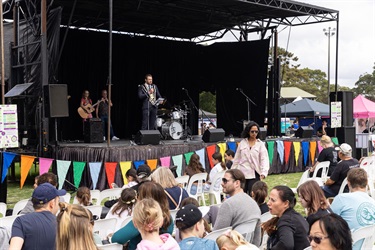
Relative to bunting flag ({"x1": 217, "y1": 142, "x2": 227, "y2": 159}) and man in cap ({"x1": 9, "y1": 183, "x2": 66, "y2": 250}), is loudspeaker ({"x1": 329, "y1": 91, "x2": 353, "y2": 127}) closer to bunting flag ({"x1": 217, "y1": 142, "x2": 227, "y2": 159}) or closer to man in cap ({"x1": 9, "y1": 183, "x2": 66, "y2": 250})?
bunting flag ({"x1": 217, "y1": 142, "x2": 227, "y2": 159})

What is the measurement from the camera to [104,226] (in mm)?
3863

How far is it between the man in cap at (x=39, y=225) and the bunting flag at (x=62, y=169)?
5.89 metres

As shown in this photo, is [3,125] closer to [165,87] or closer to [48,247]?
[48,247]

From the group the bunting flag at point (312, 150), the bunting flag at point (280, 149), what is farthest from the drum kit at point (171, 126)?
the bunting flag at point (312, 150)

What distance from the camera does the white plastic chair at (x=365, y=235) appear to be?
318 cm

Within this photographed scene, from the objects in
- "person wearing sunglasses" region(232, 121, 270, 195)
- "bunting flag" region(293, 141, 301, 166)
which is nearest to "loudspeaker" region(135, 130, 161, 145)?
"person wearing sunglasses" region(232, 121, 270, 195)

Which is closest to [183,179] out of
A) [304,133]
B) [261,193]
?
[261,193]

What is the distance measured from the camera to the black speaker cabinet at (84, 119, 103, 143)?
35.6ft

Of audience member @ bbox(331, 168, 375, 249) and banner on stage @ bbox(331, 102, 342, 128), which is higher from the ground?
banner on stage @ bbox(331, 102, 342, 128)

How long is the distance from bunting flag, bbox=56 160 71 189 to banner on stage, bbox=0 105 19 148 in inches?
58.2

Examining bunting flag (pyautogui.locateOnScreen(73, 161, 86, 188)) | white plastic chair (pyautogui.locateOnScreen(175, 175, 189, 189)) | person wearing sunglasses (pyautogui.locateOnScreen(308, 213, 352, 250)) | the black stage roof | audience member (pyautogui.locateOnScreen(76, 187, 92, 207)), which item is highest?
the black stage roof

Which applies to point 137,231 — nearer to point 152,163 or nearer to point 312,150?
point 152,163

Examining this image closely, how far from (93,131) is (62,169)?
2.09 metres

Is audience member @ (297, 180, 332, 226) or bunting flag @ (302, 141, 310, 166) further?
bunting flag @ (302, 141, 310, 166)
